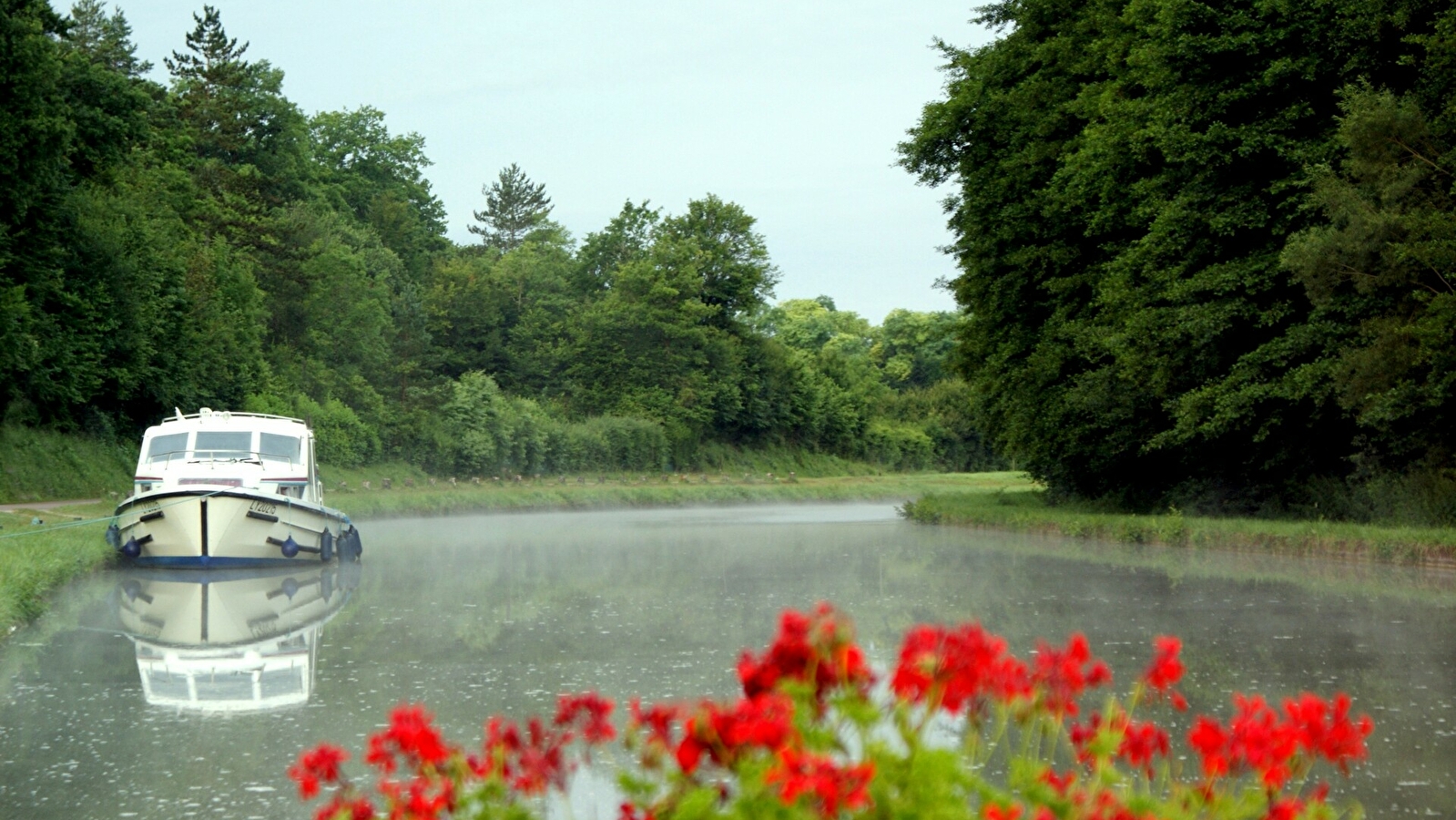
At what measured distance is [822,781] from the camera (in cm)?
277

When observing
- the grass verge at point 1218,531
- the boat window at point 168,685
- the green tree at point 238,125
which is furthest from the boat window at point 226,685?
the green tree at point 238,125

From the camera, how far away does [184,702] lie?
430 inches

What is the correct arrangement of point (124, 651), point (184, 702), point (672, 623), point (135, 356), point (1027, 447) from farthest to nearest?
1. point (135, 356)
2. point (1027, 447)
3. point (672, 623)
4. point (124, 651)
5. point (184, 702)

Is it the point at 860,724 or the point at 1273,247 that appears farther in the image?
the point at 1273,247

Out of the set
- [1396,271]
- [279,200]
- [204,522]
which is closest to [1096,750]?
[204,522]

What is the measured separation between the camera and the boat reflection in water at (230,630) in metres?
11.5

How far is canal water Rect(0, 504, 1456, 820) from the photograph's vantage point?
337 inches

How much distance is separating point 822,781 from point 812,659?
0.57 meters

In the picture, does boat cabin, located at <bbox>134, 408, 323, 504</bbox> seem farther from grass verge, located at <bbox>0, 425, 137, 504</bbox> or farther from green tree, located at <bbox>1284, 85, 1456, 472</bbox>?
green tree, located at <bbox>1284, 85, 1456, 472</bbox>

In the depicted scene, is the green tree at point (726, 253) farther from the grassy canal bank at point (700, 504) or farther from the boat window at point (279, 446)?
the boat window at point (279, 446)

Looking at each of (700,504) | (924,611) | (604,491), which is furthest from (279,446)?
(700,504)

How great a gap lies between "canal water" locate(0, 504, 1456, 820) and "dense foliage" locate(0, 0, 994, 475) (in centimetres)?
1601

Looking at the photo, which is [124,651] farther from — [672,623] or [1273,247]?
[1273,247]

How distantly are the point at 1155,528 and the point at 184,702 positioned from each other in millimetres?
21540
